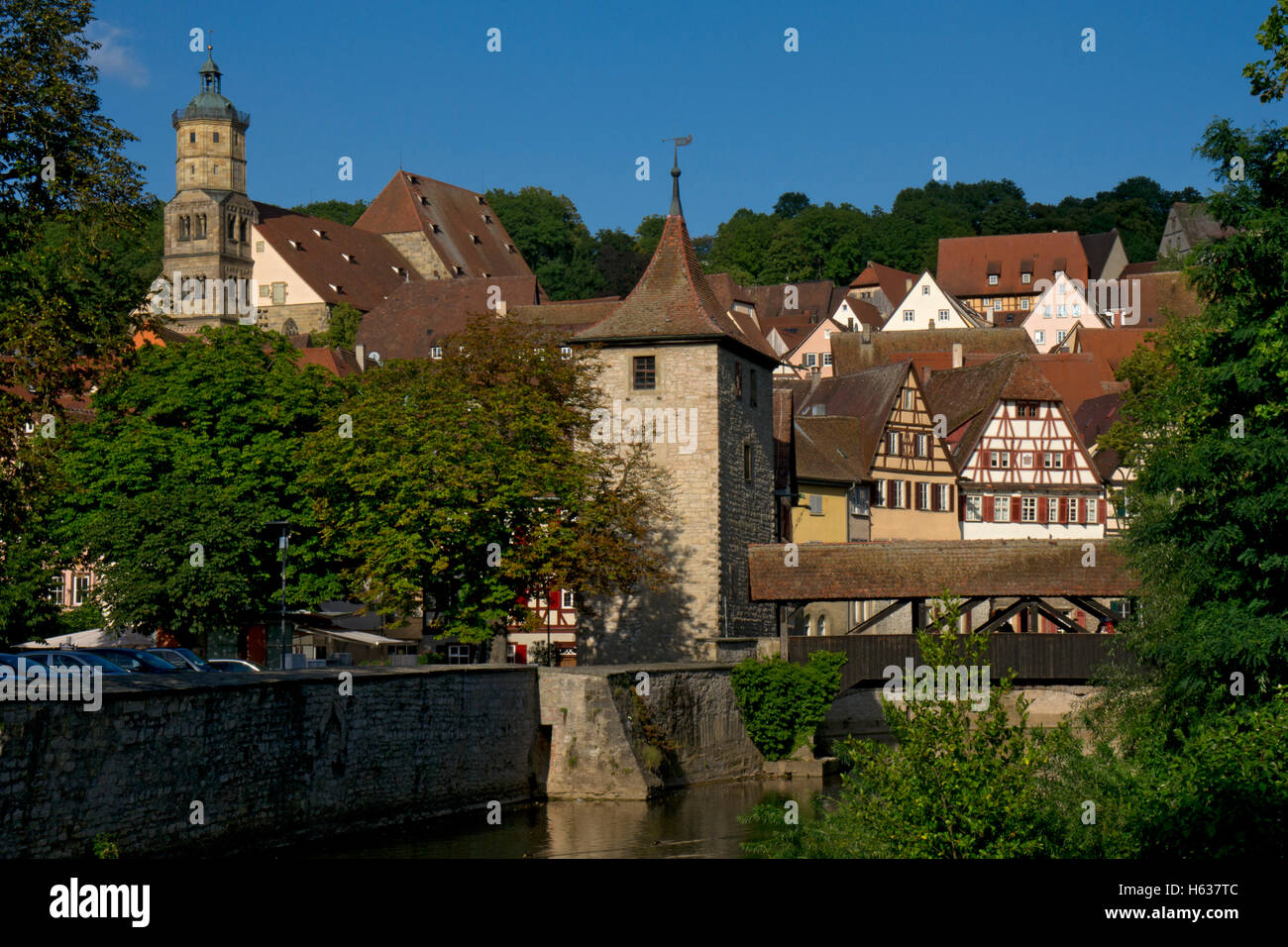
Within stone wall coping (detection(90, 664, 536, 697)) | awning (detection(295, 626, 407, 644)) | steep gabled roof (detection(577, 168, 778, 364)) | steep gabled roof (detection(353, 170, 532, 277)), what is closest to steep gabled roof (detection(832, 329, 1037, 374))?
steep gabled roof (detection(353, 170, 532, 277))

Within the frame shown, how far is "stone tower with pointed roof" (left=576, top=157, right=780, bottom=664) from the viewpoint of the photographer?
→ 3391cm

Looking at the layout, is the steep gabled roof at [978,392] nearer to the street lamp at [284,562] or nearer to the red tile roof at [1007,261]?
the street lamp at [284,562]

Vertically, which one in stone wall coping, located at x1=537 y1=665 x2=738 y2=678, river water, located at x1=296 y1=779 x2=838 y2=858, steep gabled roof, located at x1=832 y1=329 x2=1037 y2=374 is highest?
steep gabled roof, located at x1=832 y1=329 x2=1037 y2=374

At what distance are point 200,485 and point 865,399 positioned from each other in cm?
2597

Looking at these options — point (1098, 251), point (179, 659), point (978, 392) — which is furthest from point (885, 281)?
point (179, 659)

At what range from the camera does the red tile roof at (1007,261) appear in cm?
9825

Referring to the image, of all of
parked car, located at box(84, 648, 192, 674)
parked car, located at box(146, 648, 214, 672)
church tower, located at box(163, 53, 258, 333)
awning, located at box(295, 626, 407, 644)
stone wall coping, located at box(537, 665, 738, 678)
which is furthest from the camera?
church tower, located at box(163, 53, 258, 333)

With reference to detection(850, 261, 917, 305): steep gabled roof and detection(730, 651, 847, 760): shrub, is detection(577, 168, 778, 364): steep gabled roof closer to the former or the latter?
detection(730, 651, 847, 760): shrub

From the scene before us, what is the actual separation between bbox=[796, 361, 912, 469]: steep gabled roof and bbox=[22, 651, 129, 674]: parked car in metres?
30.6


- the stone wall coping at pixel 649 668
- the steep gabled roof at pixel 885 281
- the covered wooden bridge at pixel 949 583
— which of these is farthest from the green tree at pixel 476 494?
the steep gabled roof at pixel 885 281
